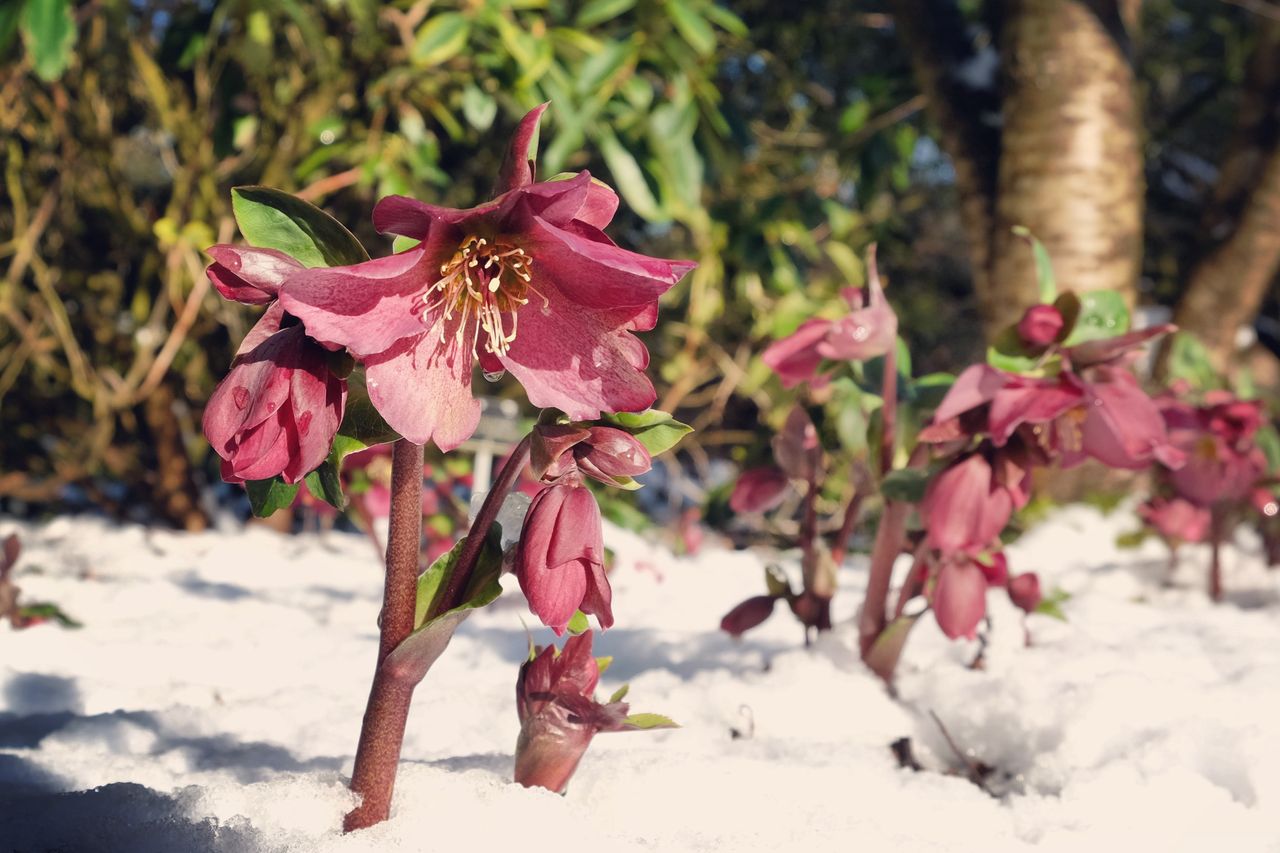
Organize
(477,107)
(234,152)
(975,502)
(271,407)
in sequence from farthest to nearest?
(234,152)
(477,107)
(975,502)
(271,407)

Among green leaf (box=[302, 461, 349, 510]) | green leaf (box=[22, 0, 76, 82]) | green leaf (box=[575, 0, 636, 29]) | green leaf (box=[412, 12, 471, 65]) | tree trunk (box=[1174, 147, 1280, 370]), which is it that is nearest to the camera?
green leaf (box=[302, 461, 349, 510])

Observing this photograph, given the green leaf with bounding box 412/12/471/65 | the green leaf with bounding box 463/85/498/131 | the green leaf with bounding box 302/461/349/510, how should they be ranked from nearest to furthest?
1. the green leaf with bounding box 302/461/349/510
2. the green leaf with bounding box 412/12/471/65
3. the green leaf with bounding box 463/85/498/131

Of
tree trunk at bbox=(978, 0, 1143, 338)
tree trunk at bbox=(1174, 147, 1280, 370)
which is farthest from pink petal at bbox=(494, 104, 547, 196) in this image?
tree trunk at bbox=(1174, 147, 1280, 370)

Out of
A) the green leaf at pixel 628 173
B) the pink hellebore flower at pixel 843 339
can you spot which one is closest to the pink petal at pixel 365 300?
the pink hellebore flower at pixel 843 339

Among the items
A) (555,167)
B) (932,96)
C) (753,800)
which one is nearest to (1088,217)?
(932,96)

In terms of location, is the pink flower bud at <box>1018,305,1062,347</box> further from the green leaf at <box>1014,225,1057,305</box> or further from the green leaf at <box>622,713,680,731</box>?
the green leaf at <box>622,713,680,731</box>

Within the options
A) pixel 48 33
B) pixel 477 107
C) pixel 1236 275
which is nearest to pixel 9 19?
pixel 48 33

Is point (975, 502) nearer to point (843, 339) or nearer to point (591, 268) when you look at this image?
point (843, 339)
